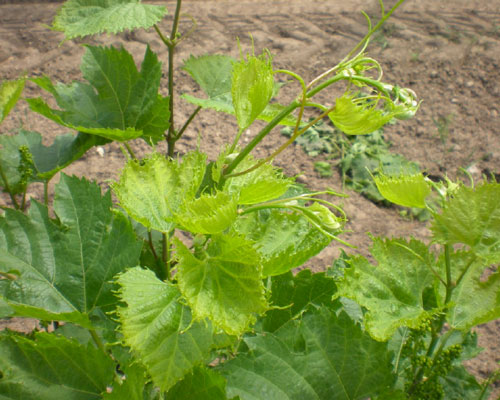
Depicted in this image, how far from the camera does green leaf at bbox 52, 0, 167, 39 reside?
3.28ft

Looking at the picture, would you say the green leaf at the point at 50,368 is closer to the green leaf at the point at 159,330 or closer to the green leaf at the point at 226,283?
the green leaf at the point at 159,330

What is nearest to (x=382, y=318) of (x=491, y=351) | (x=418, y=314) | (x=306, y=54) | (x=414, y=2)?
Result: (x=418, y=314)

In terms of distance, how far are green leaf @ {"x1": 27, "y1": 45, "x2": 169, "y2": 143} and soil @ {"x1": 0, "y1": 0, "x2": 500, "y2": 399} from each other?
39.5 inches

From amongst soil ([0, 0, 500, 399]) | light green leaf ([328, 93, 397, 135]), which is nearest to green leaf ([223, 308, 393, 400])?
light green leaf ([328, 93, 397, 135])

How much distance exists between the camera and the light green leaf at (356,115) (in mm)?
609

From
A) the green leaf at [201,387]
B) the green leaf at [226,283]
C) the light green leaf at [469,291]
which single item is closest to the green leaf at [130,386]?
the green leaf at [201,387]

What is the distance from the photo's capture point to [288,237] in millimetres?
848

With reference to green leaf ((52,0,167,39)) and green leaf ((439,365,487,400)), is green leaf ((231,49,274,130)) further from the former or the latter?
green leaf ((439,365,487,400))

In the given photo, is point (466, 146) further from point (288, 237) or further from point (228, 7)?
point (288, 237)

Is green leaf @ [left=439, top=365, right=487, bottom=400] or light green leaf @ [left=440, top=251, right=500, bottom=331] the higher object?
light green leaf @ [left=440, top=251, right=500, bottom=331]

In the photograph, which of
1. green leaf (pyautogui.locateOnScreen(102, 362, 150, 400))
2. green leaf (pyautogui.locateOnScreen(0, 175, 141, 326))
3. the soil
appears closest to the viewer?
green leaf (pyautogui.locateOnScreen(102, 362, 150, 400))

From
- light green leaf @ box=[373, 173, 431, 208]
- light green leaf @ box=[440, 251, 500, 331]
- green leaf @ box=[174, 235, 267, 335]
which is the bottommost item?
light green leaf @ box=[440, 251, 500, 331]

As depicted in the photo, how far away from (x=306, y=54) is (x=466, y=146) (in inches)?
45.0

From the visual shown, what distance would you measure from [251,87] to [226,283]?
0.88 feet
